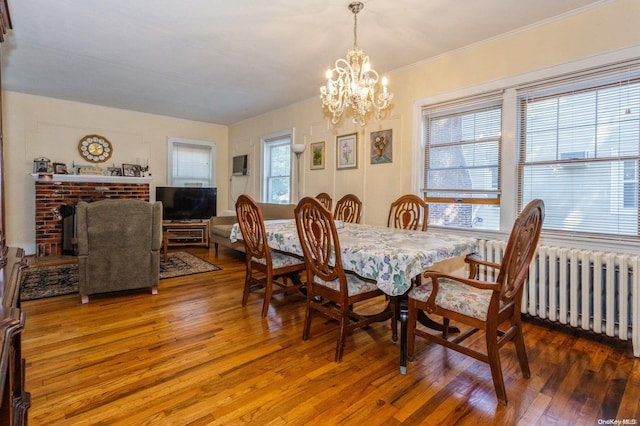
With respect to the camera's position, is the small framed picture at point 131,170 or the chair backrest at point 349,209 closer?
the chair backrest at point 349,209

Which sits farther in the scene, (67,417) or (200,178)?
(200,178)

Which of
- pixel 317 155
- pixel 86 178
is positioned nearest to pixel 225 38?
pixel 317 155

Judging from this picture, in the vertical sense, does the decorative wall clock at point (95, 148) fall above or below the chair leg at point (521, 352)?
above

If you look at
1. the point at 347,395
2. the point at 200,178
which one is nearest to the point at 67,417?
the point at 347,395

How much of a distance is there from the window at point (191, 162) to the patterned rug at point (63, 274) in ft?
6.55

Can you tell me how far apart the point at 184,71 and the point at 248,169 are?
8.66 feet

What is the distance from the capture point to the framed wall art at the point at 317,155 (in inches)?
187

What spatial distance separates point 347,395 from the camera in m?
1.70

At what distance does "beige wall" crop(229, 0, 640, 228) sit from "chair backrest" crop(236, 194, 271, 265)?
173 cm

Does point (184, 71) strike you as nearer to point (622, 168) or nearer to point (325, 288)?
point (325, 288)

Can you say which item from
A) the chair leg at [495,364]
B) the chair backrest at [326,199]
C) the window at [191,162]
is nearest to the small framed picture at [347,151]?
the chair backrest at [326,199]

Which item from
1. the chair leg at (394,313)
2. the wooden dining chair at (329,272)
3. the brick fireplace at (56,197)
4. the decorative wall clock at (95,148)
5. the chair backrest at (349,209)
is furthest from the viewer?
the decorative wall clock at (95,148)

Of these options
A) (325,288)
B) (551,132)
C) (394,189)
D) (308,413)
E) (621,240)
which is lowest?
(308,413)

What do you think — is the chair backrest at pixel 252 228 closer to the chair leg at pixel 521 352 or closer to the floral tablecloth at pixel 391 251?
the floral tablecloth at pixel 391 251
